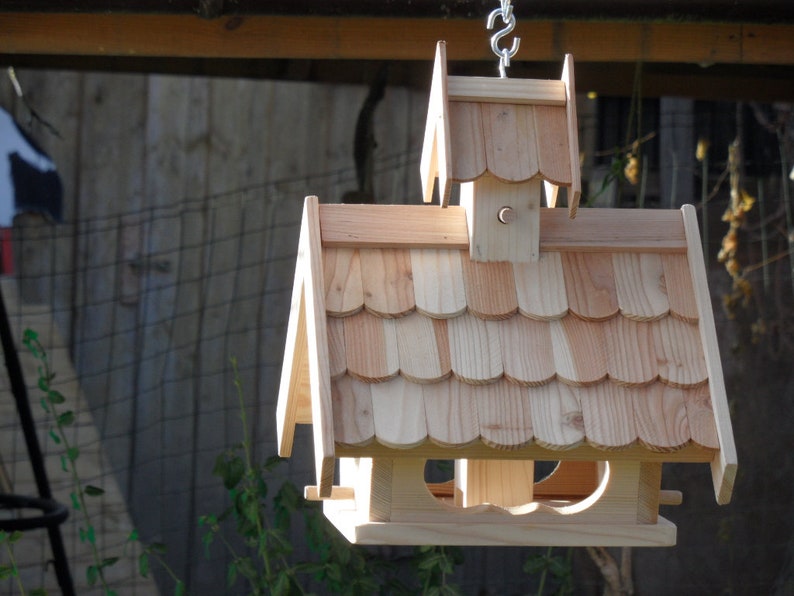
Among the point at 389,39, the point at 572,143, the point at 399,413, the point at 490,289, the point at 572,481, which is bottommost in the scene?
the point at 572,481

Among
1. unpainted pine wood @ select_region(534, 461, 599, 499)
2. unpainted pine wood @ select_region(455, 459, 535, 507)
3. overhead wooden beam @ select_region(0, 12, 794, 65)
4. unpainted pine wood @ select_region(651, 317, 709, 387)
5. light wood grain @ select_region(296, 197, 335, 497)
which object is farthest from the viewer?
overhead wooden beam @ select_region(0, 12, 794, 65)

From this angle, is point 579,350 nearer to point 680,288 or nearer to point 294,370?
point 680,288

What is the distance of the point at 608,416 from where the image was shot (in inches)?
47.1

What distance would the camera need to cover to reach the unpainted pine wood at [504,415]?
1.16m

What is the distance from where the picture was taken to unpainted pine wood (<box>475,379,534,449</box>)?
3.81 feet

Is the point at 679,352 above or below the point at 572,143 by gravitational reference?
below

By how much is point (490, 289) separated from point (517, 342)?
73mm

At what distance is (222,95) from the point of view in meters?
3.30

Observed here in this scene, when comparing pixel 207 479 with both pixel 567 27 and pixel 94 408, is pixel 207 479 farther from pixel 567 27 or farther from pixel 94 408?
pixel 567 27

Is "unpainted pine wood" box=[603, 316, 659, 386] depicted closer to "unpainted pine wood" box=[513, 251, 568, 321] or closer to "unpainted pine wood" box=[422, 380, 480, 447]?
"unpainted pine wood" box=[513, 251, 568, 321]

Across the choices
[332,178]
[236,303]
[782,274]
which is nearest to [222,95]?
Result: [332,178]

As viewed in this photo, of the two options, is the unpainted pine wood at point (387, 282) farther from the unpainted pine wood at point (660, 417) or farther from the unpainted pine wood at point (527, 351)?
the unpainted pine wood at point (660, 417)

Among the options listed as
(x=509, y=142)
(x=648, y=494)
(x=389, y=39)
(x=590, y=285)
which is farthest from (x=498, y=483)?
(x=389, y=39)

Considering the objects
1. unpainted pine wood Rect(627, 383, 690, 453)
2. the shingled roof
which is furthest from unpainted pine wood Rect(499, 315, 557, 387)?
unpainted pine wood Rect(627, 383, 690, 453)
